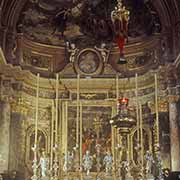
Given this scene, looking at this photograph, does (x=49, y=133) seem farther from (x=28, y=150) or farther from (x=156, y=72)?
(x=156, y=72)

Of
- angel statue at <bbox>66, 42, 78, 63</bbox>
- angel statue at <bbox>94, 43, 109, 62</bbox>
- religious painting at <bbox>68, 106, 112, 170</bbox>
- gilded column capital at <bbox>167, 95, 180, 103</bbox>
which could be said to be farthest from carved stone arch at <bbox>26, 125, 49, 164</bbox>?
gilded column capital at <bbox>167, 95, 180, 103</bbox>

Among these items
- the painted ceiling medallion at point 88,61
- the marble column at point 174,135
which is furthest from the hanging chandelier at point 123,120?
the painted ceiling medallion at point 88,61

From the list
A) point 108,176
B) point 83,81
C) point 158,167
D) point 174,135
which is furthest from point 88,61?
point 158,167

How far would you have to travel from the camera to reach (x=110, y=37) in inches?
734

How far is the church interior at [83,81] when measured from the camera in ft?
53.9

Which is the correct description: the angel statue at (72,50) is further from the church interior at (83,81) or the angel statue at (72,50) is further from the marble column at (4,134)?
the marble column at (4,134)

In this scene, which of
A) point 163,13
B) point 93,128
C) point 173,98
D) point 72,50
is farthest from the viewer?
point 72,50

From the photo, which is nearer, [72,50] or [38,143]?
[38,143]

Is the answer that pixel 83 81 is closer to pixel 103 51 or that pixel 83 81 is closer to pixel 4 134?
pixel 103 51

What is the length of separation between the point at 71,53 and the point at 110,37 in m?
1.60

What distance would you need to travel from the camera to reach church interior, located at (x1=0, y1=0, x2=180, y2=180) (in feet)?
53.9

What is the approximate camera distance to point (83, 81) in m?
18.0

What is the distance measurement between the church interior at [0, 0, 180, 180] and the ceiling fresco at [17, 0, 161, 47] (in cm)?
4

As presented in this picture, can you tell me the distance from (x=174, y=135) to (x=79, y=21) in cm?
564
